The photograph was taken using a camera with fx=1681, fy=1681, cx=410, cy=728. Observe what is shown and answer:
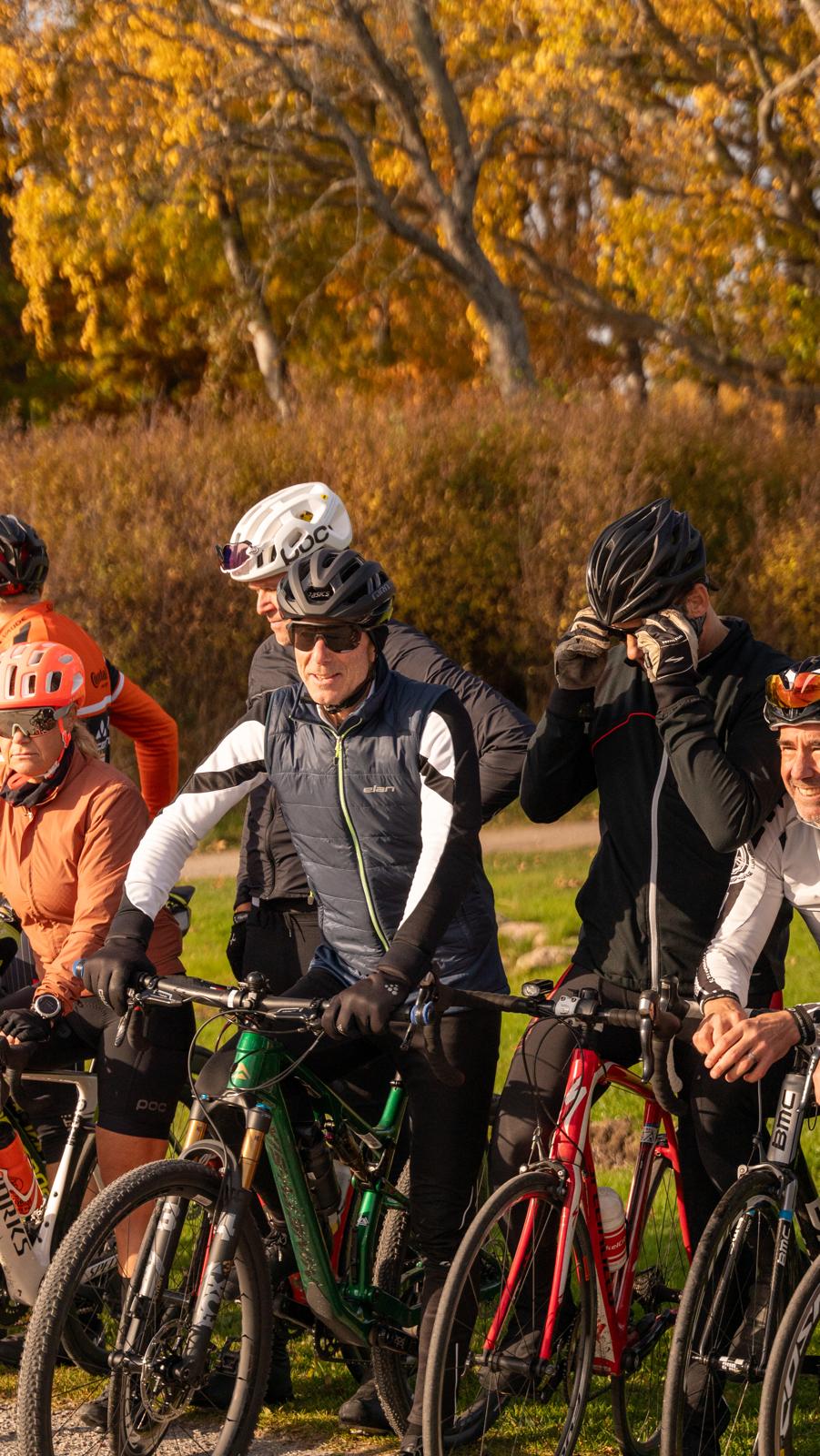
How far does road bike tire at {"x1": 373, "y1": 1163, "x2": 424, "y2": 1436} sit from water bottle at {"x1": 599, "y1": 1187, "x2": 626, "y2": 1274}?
0.58 m

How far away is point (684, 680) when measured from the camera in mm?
3984

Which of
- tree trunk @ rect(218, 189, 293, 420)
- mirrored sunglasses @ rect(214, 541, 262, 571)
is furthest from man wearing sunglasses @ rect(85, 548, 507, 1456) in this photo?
tree trunk @ rect(218, 189, 293, 420)

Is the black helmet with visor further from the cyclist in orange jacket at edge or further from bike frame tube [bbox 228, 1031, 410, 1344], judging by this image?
the cyclist in orange jacket at edge

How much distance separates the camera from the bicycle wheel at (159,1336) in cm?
369

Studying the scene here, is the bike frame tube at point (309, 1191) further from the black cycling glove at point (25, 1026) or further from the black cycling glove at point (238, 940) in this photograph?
the black cycling glove at point (238, 940)

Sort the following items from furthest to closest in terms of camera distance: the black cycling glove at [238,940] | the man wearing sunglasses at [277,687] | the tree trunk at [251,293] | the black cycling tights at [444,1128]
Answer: the tree trunk at [251,293] < the black cycling glove at [238,940] < the man wearing sunglasses at [277,687] < the black cycling tights at [444,1128]

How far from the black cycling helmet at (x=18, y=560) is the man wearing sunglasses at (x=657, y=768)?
90.7 inches

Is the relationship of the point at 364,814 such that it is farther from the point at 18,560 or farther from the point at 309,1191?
the point at 18,560

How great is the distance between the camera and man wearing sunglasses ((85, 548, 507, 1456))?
4.13m

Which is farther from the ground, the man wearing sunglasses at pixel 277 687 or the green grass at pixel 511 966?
the man wearing sunglasses at pixel 277 687

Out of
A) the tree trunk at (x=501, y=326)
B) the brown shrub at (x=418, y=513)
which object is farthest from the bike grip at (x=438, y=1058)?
the tree trunk at (x=501, y=326)

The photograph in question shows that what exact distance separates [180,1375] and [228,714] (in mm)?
14208

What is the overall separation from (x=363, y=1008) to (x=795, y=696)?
1210 millimetres

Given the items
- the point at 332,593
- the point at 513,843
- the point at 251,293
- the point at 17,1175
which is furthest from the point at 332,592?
the point at 251,293
